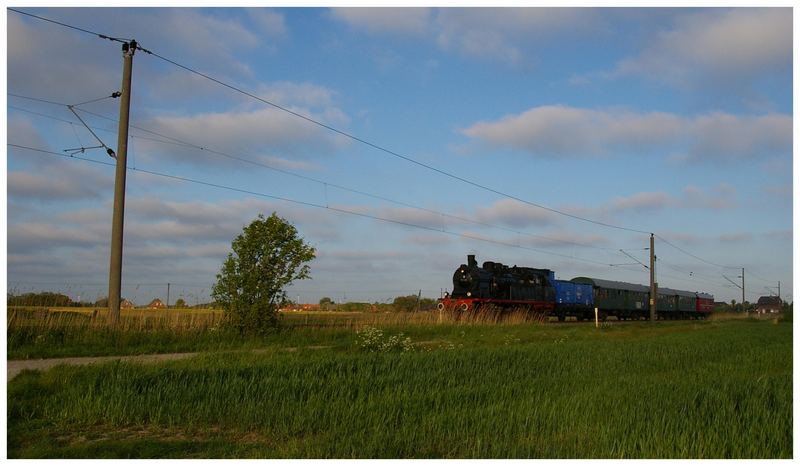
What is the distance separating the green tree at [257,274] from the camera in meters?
20.7

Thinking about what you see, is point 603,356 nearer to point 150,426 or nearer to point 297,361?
point 297,361

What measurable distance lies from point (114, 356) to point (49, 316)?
A: 433cm

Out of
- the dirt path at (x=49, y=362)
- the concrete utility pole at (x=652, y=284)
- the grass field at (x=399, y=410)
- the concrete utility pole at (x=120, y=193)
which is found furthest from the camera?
the concrete utility pole at (x=652, y=284)

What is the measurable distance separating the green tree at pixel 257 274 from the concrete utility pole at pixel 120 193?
3.07 m

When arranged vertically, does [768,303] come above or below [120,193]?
below

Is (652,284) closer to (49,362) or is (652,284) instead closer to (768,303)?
(49,362)

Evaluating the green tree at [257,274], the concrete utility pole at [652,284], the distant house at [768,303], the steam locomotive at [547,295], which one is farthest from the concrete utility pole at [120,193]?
the distant house at [768,303]

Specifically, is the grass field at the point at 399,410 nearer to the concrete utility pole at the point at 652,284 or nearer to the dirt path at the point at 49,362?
the dirt path at the point at 49,362

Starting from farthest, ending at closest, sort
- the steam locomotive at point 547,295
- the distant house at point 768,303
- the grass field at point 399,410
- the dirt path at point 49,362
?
the distant house at point 768,303 < the steam locomotive at point 547,295 < the dirt path at point 49,362 < the grass field at point 399,410

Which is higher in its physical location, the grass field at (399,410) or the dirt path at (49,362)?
the grass field at (399,410)

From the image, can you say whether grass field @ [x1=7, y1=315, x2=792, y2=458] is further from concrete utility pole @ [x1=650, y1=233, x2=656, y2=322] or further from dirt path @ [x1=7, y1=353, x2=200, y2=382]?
concrete utility pole @ [x1=650, y1=233, x2=656, y2=322]

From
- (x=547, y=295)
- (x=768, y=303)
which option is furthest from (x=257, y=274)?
(x=768, y=303)

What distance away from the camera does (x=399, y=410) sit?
8.71 metres

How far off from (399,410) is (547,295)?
1550 inches
